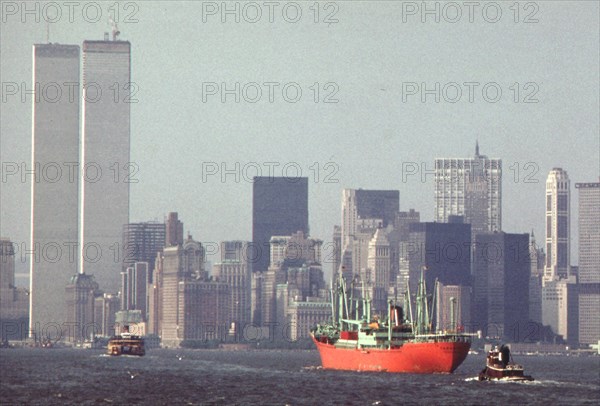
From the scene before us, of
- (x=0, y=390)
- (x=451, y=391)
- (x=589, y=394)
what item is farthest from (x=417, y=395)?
(x=0, y=390)

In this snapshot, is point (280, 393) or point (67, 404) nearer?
point (67, 404)

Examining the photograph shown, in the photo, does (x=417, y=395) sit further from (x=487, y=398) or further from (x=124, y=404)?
(x=124, y=404)

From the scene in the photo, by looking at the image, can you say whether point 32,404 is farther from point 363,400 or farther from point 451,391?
point 451,391

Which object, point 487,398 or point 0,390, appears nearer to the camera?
point 487,398

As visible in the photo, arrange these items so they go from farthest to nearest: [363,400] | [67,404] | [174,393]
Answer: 1. [174,393]
2. [363,400]
3. [67,404]

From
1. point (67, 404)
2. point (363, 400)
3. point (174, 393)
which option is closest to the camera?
point (67, 404)

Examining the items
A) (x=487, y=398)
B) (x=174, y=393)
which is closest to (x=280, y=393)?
(x=174, y=393)

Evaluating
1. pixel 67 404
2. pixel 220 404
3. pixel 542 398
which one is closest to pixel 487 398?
pixel 542 398
